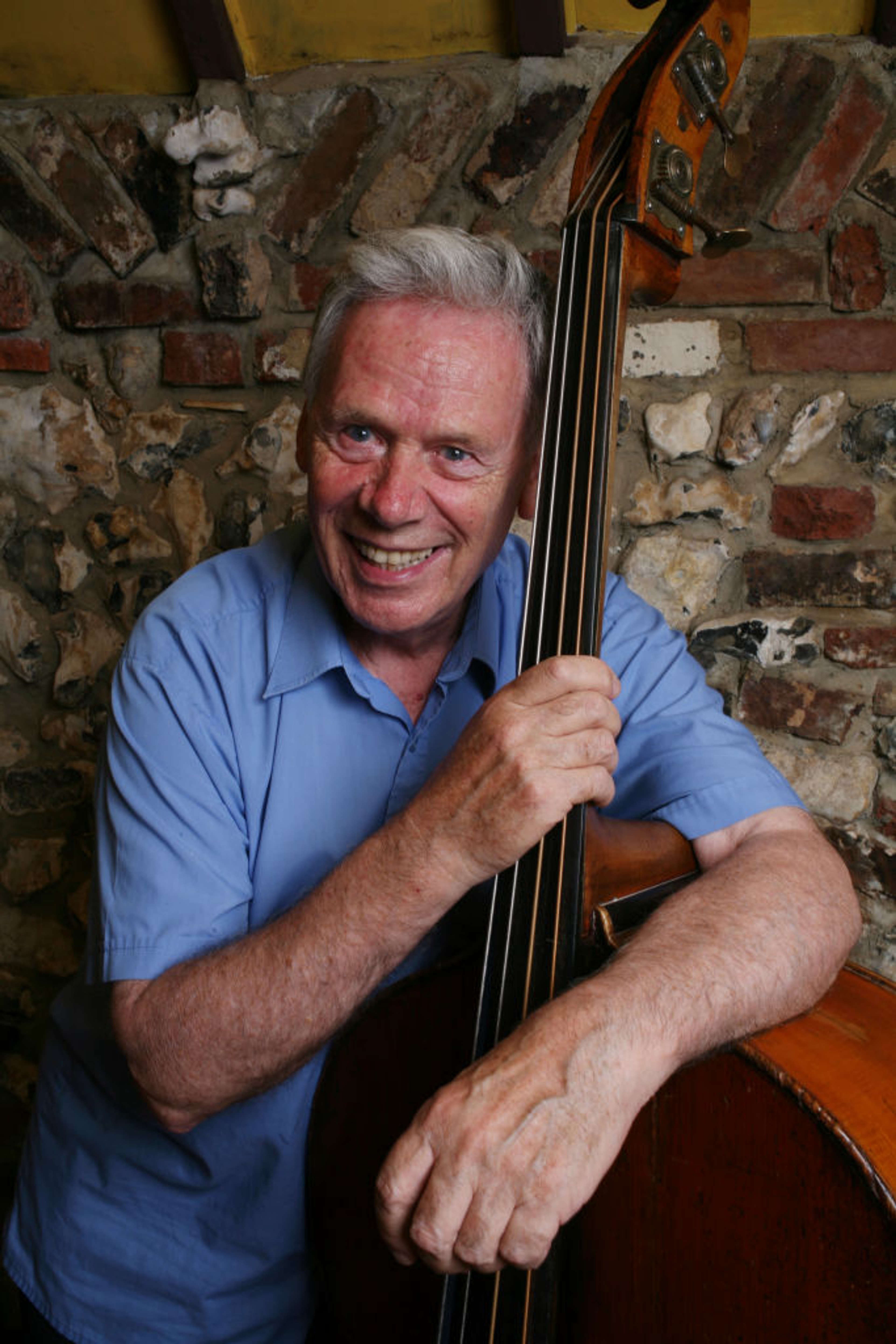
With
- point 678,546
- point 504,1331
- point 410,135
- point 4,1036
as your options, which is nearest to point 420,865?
point 504,1331

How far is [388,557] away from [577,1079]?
632 millimetres

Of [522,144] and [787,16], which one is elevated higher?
[787,16]

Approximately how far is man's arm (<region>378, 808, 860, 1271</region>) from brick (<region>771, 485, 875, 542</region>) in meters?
0.84

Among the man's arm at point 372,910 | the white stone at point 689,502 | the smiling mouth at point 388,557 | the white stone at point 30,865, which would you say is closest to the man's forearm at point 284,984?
the man's arm at point 372,910

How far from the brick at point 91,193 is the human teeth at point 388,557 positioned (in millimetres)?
977

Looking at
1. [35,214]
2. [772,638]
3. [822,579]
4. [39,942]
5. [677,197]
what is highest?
[35,214]

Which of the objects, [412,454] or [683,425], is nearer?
[412,454]

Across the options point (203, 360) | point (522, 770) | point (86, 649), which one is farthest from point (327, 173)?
point (522, 770)

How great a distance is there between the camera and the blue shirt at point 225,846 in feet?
3.71

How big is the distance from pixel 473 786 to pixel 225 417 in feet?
3.87

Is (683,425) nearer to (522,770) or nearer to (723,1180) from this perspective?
(522,770)

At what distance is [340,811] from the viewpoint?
124 cm

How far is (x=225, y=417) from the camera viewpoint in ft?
6.19

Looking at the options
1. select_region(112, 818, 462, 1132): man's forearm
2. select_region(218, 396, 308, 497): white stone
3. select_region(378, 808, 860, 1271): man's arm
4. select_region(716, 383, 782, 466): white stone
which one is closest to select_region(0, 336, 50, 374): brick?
select_region(218, 396, 308, 497): white stone
